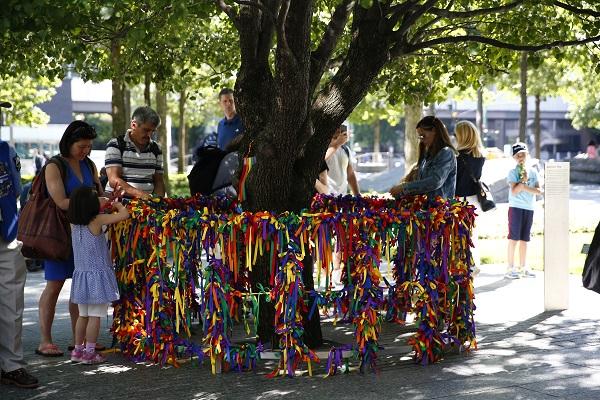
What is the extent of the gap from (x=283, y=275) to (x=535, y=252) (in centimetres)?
969

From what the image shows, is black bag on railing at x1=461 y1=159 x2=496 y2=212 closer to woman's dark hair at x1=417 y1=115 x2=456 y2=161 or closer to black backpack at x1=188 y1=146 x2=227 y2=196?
woman's dark hair at x1=417 y1=115 x2=456 y2=161

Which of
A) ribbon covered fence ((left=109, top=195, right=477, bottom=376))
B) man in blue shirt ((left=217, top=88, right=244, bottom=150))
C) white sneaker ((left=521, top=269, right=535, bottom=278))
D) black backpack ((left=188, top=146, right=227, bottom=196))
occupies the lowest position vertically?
white sneaker ((left=521, top=269, right=535, bottom=278))

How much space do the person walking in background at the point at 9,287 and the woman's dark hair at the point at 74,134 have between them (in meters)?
1.08

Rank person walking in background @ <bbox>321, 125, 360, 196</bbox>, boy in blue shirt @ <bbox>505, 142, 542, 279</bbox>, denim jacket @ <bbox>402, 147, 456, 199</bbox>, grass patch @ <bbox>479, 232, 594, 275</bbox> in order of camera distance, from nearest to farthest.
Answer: denim jacket @ <bbox>402, 147, 456, 199</bbox> → person walking in background @ <bbox>321, 125, 360, 196</bbox> → boy in blue shirt @ <bbox>505, 142, 542, 279</bbox> → grass patch @ <bbox>479, 232, 594, 275</bbox>

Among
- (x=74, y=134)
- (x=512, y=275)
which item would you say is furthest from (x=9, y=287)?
(x=512, y=275)

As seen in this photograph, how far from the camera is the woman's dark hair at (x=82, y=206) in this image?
25.2 feet

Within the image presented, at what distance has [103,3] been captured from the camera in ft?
22.1

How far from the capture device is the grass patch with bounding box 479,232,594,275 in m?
14.5

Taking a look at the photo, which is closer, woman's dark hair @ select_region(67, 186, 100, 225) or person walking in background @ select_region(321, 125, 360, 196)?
woman's dark hair @ select_region(67, 186, 100, 225)

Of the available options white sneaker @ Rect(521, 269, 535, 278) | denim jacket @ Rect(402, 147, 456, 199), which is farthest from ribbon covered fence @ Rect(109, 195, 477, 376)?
white sneaker @ Rect(521, 269, 535, 278)

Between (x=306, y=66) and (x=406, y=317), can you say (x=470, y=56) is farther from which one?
(x=306, y=66)

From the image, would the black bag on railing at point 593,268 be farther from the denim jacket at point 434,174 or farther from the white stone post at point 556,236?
the white stone post at point 556,236

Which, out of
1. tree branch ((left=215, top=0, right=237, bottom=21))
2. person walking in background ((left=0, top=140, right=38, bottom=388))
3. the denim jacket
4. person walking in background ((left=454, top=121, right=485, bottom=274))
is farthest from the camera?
person walking in background ((left=454, top=121, right=485, bottom=274))

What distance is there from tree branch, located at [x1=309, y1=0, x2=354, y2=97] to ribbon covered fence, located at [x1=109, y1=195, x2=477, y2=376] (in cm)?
131
